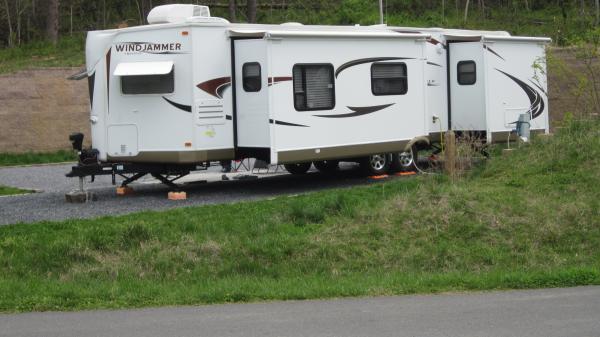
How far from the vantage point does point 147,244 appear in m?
11.5

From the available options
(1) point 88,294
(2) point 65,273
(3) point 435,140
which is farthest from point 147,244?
(3) point 435,140

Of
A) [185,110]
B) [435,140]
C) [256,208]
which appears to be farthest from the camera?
[435,140]

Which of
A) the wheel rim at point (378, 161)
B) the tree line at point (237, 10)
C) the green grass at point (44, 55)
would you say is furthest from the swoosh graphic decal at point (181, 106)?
the tree line at point (237, 10)

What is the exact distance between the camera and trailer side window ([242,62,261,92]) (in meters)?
16.2

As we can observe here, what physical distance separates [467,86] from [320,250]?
9767 millimetres

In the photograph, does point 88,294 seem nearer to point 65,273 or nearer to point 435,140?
point 65,273

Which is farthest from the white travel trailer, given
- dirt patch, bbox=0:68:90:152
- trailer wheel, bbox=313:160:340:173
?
dirt patch, bbox=0:68:90:152

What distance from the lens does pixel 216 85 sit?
16.1 m

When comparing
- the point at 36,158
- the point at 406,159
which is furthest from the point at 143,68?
the point at 36,158

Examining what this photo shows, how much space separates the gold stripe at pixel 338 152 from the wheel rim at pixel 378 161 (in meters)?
0.56

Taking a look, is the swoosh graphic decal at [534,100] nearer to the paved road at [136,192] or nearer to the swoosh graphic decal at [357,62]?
the swoosh graphic decal at [357,62]

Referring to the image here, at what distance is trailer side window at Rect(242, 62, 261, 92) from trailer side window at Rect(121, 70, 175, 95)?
125cm

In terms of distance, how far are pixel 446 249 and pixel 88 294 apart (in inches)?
167

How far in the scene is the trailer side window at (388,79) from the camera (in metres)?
18.0
